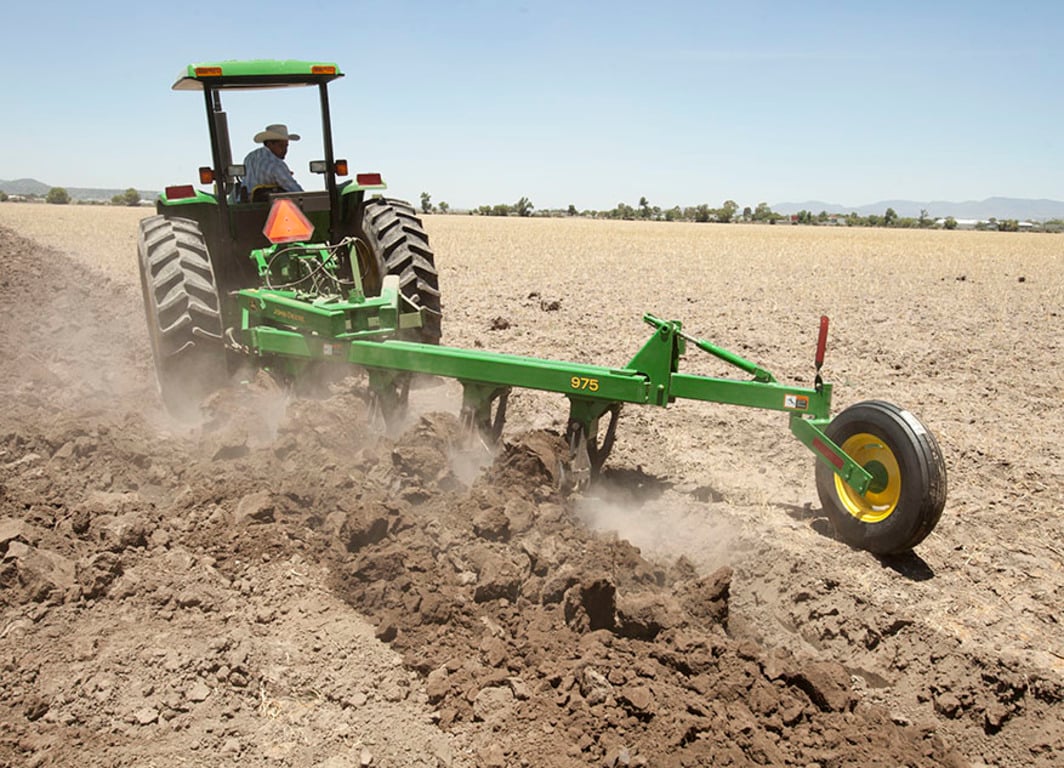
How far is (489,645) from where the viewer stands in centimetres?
344

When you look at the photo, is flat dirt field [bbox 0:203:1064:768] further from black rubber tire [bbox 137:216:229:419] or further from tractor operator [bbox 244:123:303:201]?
tractor operator [bbox 244:123:303:201]

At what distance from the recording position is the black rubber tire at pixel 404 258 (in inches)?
266

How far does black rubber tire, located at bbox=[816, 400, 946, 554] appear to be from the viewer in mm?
4020


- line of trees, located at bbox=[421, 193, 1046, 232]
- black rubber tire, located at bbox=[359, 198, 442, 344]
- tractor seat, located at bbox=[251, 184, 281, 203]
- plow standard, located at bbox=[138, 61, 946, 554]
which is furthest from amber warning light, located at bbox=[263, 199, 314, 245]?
line of trees, located at bbox=[421, 193, 1046, 232]

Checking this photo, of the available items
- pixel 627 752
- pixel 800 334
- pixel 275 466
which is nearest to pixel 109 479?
pixel 275 466

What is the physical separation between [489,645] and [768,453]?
307cm

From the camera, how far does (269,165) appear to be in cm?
668

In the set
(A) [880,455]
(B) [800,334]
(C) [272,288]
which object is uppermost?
(C) [272,288]

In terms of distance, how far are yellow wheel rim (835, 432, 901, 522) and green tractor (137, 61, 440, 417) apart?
2928mm

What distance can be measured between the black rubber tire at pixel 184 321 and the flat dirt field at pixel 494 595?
0.85ft

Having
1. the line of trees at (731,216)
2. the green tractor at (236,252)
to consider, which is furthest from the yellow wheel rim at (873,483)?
the line of trees at (731,216)

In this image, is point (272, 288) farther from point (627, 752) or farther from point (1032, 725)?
point (1032, 725)

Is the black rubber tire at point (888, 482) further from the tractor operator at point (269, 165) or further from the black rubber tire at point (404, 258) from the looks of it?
the tractor operator at point (269, 165)

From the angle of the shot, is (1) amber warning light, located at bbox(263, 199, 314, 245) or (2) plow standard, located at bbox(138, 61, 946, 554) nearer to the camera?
(2) plow standard, located at bbox(138, 61, 946, 554)
